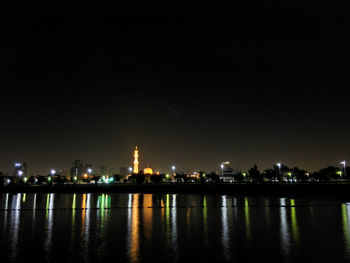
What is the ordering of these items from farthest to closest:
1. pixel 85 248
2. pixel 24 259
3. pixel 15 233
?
pixel 15 233
pixel 85 248
pixel 24 259

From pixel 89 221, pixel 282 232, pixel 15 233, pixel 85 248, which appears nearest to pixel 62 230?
pixel 15 233

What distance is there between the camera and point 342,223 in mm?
28953

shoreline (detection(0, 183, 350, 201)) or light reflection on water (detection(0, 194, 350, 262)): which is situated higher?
shoreline (detection(0, 183, 350, 201))

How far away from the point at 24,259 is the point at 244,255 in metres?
11.3

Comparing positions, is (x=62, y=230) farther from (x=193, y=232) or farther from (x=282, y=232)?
(x=282, y=232)

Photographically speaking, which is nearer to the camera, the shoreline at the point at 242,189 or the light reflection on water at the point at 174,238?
the light reflection on water at the point at 174,238

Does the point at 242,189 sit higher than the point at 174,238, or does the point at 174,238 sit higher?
the point at 242,189

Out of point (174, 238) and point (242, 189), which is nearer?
point (174, 238)

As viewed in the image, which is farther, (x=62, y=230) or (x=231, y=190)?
(x=231, y=190)

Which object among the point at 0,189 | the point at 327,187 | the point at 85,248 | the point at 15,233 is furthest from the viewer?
the point at 0,189

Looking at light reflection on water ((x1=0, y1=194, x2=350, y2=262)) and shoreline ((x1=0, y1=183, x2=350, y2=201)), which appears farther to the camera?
shoreline ((x1=0, y1=183, x2=350, y2=201))

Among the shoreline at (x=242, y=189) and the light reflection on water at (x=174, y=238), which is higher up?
the shoreline at (x=242, y=189)

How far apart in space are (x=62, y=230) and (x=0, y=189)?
96.8 metres

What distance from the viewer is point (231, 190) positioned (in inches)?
3474
